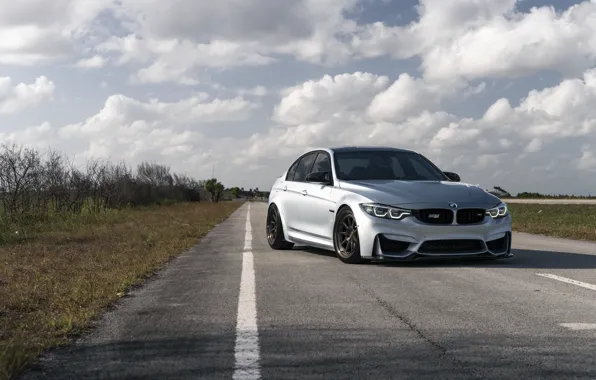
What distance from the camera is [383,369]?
3676mm

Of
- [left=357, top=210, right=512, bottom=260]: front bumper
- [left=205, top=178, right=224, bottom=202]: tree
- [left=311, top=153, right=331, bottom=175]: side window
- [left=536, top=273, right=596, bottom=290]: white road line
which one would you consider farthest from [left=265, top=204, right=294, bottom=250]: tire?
[left=205, top=178, right=224, bottom=202]: tree

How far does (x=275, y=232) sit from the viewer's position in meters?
11.0

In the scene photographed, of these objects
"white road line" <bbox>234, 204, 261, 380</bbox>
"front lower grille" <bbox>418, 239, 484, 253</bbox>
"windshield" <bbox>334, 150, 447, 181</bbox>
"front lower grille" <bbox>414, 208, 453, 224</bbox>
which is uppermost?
"windshield" <bbox>334, 150, 447, 181</bbox>

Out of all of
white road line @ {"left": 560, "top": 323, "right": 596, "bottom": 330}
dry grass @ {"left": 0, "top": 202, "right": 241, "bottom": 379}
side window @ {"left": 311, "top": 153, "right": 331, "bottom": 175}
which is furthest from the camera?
side window @ {"left": 311, "top": 153, "right": 331, "bottom": 175}

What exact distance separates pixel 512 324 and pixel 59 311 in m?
3.67

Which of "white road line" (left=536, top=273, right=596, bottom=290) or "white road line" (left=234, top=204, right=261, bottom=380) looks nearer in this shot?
"white road line" (left=234, top=204, right=261, bottom=380)

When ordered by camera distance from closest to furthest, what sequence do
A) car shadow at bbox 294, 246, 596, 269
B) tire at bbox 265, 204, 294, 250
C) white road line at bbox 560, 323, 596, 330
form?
white road line at bbox 560, 323, 596, 330
car shadow at bbox 294, 246, 596, 269
tire at bbox 265, 204, 294, 250

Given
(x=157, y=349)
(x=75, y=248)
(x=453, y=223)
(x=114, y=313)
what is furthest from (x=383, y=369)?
(x=75, y=248)

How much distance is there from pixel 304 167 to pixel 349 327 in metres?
6.16

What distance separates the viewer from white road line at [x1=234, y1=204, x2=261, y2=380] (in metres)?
3.70

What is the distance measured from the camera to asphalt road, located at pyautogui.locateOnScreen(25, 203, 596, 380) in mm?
3732

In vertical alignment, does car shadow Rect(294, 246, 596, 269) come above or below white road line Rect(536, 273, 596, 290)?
above

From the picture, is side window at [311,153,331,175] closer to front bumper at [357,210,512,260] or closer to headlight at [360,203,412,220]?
headlight at [360,203,412,220]

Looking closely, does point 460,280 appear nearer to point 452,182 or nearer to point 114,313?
point 452,182
